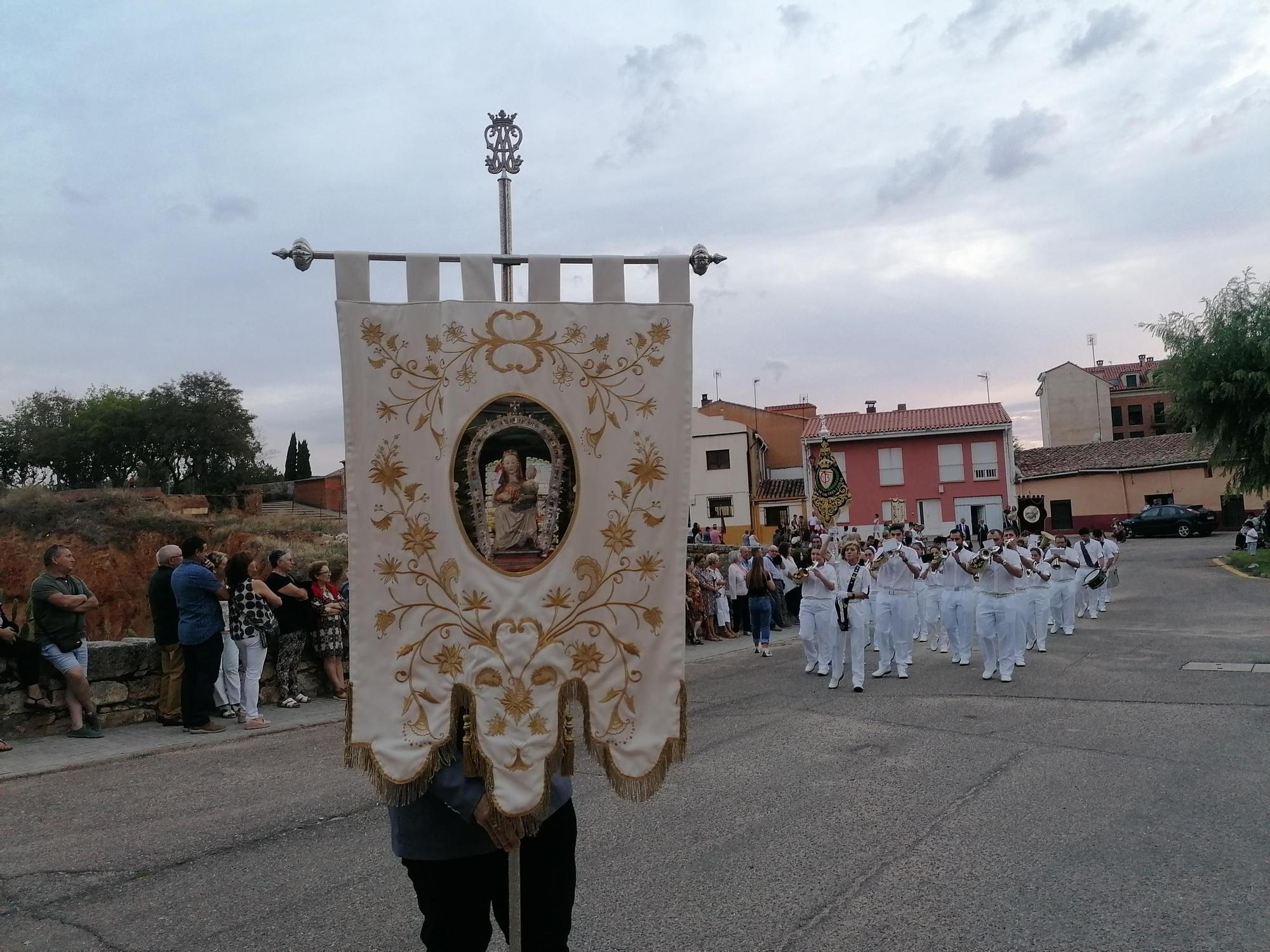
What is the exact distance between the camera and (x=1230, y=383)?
Result: 2939cm

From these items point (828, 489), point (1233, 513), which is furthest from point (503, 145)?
point (1233, 513)

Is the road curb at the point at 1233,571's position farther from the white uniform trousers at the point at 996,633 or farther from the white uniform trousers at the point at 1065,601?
the white uniform trousers at the point at 996,633

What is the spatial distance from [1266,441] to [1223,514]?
25053 millimetres

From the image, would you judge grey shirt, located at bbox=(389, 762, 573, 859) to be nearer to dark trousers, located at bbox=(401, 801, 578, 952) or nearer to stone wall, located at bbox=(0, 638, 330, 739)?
dark trousers, located at bbox=(401, 801, 578, 952)

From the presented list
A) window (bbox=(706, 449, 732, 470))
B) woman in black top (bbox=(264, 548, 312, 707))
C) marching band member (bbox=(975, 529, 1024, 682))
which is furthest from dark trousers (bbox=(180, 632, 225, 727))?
window (bbox=(706, 449, 732, 470))

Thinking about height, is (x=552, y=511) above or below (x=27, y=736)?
above

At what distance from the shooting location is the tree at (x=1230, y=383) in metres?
29.2

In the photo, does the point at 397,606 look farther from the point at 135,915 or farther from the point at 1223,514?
the point at 1223,514

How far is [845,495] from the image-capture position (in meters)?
18.4

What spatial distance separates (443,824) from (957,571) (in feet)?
40.3

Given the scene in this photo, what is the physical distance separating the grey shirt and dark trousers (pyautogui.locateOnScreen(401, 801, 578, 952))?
0.11 ft

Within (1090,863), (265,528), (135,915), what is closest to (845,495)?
(1090,863)

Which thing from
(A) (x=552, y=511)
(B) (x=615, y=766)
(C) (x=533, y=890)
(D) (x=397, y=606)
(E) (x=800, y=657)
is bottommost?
(E) (x=800, y=657)

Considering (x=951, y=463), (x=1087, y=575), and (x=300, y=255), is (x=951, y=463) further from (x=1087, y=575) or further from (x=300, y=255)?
(x=300, y=255)
